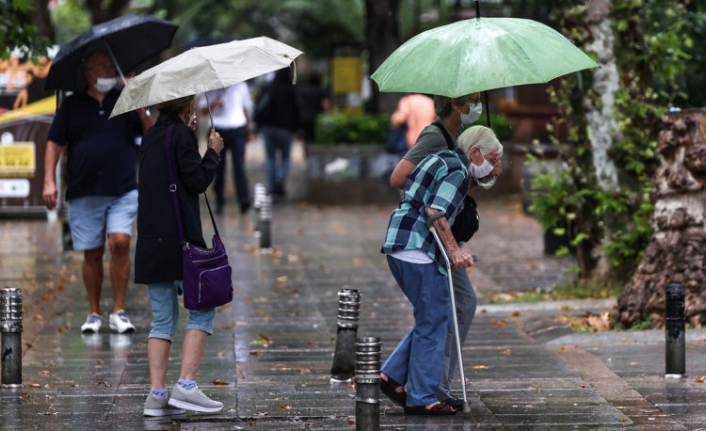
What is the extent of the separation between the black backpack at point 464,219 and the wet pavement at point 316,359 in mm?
965

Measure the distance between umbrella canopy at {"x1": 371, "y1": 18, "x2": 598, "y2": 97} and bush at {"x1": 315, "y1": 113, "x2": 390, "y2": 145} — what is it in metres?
18.0

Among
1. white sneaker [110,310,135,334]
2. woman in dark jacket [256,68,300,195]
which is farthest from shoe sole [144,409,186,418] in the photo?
woman in dark jacket [256,68,300,195]

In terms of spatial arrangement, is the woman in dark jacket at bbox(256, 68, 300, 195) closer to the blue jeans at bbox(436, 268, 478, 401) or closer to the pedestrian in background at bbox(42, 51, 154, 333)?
the pedestrian in background at bbox(42, 51, 154, 333)

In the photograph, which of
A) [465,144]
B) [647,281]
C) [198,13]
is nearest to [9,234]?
[647,281]

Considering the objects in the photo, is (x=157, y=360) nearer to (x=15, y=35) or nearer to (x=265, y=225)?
(x=15, y=35)

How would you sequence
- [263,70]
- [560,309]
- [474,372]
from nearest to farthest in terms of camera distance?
[263,70] < [474,372] < [560,309]

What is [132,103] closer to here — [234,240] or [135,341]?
[135,341]

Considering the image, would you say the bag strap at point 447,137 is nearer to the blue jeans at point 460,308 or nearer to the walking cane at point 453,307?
the walking cane at point 453,307

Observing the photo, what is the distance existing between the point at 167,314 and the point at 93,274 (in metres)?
2.71

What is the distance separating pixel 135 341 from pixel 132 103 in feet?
9.58

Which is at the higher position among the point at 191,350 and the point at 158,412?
the point at 191,350

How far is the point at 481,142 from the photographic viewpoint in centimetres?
684

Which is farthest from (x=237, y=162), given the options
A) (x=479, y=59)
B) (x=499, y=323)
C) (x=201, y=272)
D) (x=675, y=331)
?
(x=479, y=59)

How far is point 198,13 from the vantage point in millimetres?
33344
